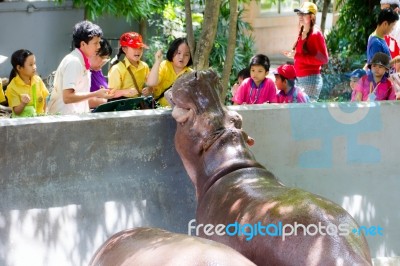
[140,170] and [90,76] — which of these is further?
[90,76]

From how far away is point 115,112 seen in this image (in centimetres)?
648

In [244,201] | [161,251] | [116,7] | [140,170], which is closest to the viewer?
[161,251]

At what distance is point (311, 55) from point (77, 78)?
318 cm

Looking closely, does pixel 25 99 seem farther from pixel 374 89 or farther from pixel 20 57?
pixel 374 89

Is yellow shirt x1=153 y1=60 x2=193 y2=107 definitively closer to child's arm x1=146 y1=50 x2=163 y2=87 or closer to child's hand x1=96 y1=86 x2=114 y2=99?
child's arm x1=146 y1=50 x2=163 y2=87

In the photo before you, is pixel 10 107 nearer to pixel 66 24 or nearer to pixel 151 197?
pixel 151 197

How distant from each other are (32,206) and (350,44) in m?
12.0

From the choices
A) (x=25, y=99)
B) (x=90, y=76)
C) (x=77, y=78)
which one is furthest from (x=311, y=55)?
(x=25, y=99)

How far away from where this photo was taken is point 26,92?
8047 mm

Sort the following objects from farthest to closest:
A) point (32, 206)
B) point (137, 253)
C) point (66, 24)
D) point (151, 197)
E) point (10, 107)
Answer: point (66, 24)
point (10, 107)
point (151, 197)
point (32, 206)
point (137, 253)

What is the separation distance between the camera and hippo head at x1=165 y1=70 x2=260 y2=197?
5.61 metres

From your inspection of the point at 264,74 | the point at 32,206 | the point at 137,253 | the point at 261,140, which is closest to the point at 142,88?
the point at 264,74

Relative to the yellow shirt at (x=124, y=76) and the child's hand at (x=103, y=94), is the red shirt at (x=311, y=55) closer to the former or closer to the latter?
the yellow shirt at (x=124, y=76)

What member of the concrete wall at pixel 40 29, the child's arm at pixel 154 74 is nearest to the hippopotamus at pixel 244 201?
the child's arm at pixel 154 74
